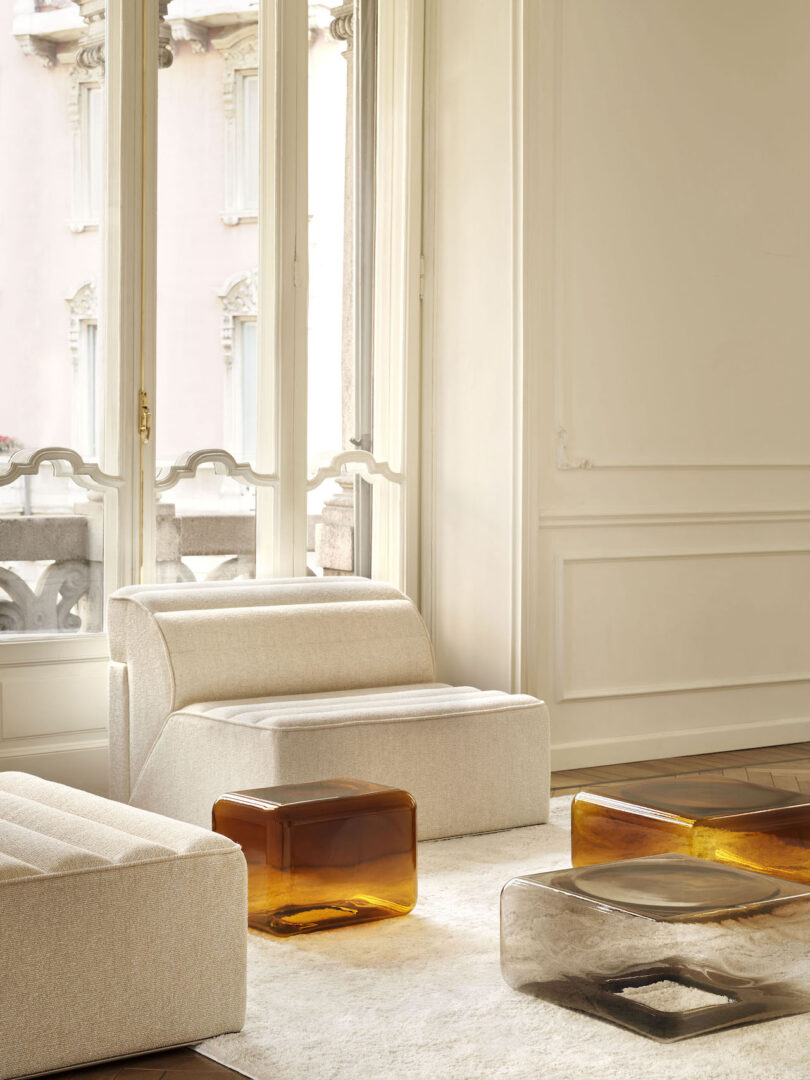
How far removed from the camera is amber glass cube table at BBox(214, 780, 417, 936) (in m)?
3.00

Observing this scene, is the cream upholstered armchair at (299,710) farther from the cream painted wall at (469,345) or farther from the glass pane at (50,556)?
the cream painted wall at (469,345)

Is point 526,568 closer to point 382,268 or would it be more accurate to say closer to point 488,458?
point 488,458

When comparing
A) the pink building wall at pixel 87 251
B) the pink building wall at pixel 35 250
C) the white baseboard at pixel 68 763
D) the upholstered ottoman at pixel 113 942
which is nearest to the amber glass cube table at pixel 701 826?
the upholstered ottoman at pixel 113 942

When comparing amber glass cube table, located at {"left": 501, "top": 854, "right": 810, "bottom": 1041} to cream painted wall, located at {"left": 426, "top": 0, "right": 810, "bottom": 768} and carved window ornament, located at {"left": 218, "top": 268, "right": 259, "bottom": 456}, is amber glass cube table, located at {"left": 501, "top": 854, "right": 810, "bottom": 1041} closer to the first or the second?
cream painted wall, located at {"left": 426, "top": 0, "right": 810, "bottom": 768}

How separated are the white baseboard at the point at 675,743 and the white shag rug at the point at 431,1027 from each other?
1.83 m

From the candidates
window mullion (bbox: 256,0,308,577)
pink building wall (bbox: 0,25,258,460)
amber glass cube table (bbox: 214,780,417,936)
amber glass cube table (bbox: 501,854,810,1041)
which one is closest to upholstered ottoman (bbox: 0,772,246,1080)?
amber glass cube table (bbox: 214,780,417,936)

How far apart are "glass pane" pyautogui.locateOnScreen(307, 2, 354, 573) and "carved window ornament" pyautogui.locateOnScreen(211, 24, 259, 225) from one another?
238 mm

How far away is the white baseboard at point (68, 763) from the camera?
4379mm

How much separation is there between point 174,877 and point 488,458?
2712 mm

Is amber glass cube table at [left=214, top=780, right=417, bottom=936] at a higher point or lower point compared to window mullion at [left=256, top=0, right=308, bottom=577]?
lower

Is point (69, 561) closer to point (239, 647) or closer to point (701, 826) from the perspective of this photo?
point (239, 647)

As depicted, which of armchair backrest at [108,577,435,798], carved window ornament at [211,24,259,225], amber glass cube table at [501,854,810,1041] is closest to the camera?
amber glass cube table at [501,854,810,1041]

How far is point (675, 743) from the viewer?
5211mm

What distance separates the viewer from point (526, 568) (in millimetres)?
4789
